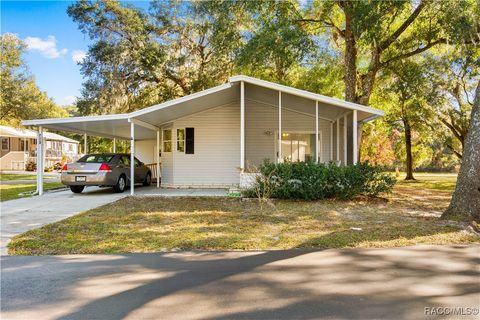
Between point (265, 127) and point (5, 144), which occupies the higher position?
point (5, 144)

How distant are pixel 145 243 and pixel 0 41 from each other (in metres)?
28.9

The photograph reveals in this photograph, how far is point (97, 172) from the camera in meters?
12.7

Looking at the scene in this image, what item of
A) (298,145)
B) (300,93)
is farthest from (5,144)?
(300,93)

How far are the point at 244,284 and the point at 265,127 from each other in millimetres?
11786

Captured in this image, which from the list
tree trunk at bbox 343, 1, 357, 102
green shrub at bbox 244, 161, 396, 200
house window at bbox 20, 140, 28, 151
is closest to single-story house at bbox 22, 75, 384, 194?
tree trunk at bbox 343, 1, 357, 102

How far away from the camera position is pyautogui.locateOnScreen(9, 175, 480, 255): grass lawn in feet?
19.2

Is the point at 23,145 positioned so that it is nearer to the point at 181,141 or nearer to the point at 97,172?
the point at 181,141

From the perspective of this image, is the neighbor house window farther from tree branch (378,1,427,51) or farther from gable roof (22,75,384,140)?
tree branch (378,1,427,51)

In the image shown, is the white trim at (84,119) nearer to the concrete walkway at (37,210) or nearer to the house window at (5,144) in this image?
the concrete walkway at (37,210)

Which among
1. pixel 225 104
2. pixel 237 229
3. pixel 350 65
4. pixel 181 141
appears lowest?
pixel 237 229

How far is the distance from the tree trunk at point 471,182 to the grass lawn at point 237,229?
0.50 m

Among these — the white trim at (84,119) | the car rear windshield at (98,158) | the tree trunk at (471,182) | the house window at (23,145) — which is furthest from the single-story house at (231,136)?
the house window at (23,145)

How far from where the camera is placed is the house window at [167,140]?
15642 mm
